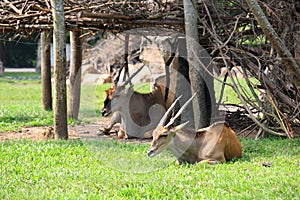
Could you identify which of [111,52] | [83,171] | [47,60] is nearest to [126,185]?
→ [83,171]

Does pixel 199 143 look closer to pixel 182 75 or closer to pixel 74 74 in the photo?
pixel 182 75

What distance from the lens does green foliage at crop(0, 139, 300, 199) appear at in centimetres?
548

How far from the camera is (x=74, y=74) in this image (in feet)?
38.4

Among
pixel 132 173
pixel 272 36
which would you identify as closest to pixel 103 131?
pixel 132 173

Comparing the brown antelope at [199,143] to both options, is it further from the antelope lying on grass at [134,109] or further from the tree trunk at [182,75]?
the tree trunk at [182,75]

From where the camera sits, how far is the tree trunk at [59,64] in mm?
8383

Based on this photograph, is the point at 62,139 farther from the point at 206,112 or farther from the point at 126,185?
the point at 126,185

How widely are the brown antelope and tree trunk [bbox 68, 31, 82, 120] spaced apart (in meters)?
4.74

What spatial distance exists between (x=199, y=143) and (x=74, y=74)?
16.7 ft

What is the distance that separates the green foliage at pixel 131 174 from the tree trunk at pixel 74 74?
11.9 feet

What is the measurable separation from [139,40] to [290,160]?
8.71 meters

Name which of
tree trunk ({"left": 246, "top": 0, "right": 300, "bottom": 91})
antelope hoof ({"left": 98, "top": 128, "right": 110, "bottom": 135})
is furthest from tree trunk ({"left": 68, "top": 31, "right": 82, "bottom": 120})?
tree trunk ({"left": 246, "top": 0, "right": 300, "bottom": 91})

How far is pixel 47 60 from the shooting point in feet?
42.2

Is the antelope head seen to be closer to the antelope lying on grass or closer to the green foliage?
the green foliage
